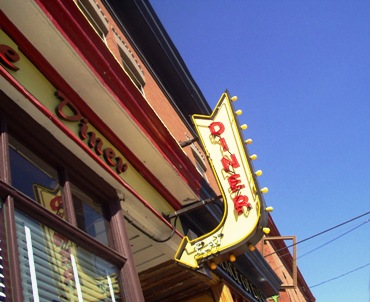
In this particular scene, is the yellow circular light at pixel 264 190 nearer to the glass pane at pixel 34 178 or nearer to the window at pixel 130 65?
the glass pane at pixel 34 178

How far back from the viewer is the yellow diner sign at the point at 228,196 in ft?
21.9

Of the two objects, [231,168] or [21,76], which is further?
[231,168]

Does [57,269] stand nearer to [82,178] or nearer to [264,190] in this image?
[82,178]

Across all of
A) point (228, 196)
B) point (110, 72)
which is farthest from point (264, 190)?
point (110, 72)

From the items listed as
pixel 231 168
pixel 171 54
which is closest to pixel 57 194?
pixel 231 168

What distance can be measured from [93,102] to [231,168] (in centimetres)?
285

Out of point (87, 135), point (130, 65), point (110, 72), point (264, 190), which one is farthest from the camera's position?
point (130, 65)

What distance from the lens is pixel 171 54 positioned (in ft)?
41.3

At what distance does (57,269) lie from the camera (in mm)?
4223

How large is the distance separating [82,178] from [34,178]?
0.92 m

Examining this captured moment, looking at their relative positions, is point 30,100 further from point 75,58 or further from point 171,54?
point 171,54

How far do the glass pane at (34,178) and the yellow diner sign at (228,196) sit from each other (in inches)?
96.7

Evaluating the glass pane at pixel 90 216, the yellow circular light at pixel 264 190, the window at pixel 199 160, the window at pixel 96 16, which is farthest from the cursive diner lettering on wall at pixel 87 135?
the window at pixel 199 160

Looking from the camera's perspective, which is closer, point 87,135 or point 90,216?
point 90,216
